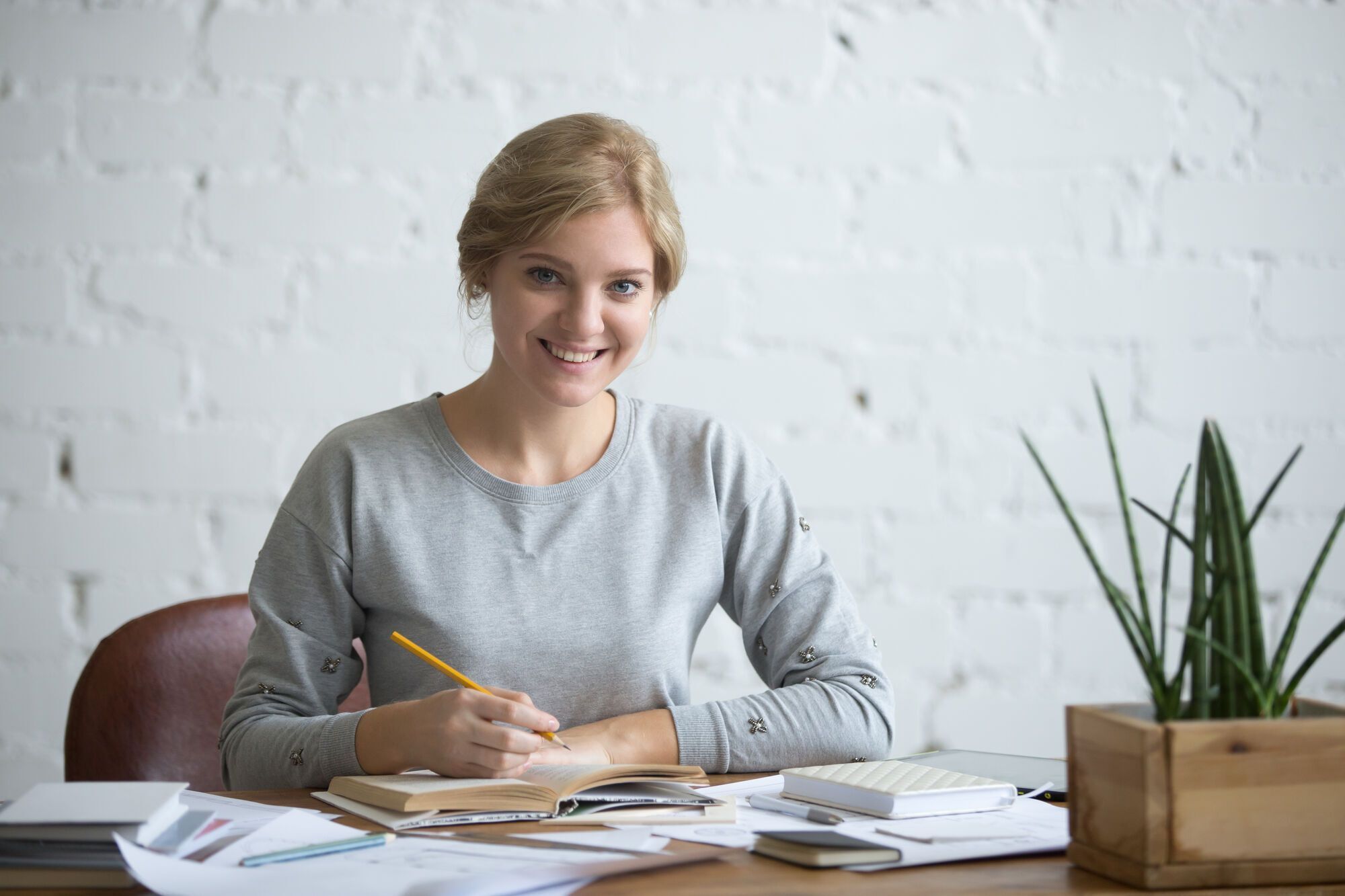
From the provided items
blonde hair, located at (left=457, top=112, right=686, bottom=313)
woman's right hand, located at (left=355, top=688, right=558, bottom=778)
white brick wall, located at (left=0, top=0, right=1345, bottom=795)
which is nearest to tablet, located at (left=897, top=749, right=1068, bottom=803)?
woman's right hand, located at (left=355, top=688, right=558, bottom=778)

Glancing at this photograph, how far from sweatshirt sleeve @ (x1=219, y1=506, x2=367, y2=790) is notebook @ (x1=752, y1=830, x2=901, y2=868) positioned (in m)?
0.43

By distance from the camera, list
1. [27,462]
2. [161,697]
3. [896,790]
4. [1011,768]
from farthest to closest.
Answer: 1. [27,462]
2. [161,697]
3. [1011,768]
4. [896,790]

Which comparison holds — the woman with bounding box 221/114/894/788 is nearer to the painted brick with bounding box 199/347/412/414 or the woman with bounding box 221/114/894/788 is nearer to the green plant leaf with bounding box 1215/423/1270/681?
the painted brick with bounding box 199/347/412/414

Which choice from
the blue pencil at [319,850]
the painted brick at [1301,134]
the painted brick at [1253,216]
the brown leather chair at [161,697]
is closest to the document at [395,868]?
the blue pencil at [319,850]

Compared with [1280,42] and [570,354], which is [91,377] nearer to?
[570,354]

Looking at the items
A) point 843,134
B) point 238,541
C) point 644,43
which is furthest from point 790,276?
point 238,541

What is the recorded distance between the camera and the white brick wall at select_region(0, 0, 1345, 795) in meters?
1.75

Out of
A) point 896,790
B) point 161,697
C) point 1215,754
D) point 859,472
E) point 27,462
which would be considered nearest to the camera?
point 1215,754

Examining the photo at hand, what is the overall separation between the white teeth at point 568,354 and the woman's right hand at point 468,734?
42cm

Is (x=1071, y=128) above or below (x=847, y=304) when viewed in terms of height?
above

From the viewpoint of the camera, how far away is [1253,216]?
1904mm

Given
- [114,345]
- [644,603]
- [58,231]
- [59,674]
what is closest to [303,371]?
[114,345]

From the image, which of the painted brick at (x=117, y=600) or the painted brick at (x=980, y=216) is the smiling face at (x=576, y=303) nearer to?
the painted brick at (x=980, y=216)

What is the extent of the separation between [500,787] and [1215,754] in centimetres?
48
